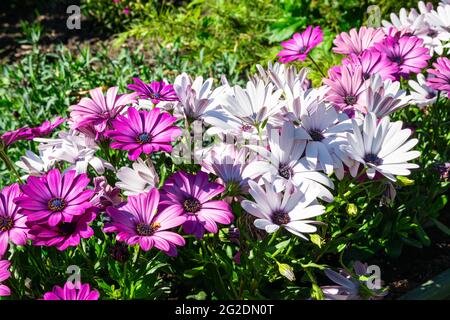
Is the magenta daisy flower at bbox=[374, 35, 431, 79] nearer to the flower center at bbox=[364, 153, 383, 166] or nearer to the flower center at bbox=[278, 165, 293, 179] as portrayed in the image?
the flower center at bbox=[364, 153, 383, 166]

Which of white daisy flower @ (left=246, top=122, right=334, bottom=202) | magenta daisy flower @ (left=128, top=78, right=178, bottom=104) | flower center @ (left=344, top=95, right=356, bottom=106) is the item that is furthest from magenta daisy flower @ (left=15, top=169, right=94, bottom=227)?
flower center @ (left=344, top=95, right=356, bottom=106)

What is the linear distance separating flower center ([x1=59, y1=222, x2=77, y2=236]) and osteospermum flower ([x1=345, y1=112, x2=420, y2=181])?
0.73 m

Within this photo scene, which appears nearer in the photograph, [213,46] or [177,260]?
[177,260]

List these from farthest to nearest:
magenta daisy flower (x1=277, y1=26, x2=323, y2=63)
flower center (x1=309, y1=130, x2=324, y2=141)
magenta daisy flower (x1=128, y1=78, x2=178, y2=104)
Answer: magenta daisy flower (x1=277, y1=26, x2=323, y2=63)
magenta daisy flower (x1=128, y1=78, x2=178, y2=104)
flower center (x1=309, y1=130, x2=324, y2=141)

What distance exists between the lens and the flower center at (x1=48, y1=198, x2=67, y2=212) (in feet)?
5.19

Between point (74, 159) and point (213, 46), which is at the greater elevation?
→ point (213, 46)

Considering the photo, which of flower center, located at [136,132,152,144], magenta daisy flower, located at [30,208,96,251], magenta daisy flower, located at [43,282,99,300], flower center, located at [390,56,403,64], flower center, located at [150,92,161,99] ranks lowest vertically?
magenta daisy flower, located at [43,282,99,300]

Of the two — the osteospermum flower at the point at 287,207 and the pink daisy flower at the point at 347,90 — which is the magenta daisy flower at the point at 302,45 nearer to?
the pink daisy flower at the point at 347,90

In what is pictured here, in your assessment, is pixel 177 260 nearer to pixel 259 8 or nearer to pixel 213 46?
pixel 213 46

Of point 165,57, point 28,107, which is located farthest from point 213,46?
point 28,107

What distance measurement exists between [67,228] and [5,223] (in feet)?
0.62

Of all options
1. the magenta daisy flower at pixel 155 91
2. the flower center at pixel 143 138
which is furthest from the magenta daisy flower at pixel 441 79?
the flower center at pixel 143 138

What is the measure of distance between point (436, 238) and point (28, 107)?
6.53ft

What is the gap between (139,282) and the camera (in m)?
1.80
